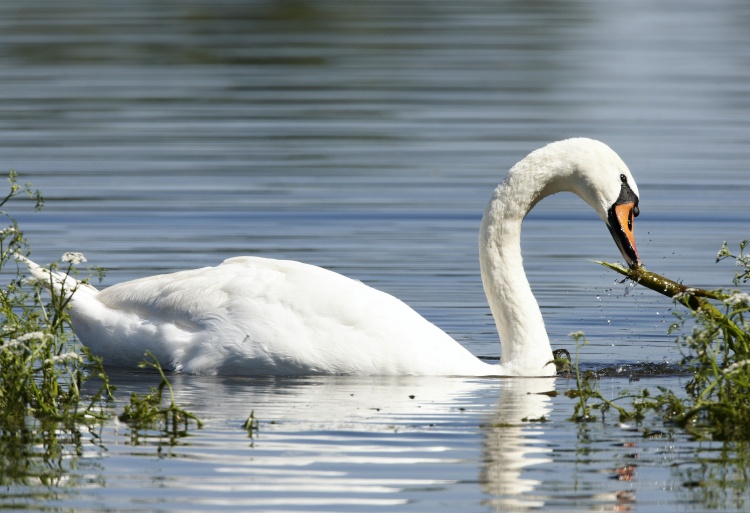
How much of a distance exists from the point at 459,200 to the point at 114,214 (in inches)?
133

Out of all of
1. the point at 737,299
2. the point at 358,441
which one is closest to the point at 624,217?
the point at 737,299

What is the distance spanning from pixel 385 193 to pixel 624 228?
21.4ft

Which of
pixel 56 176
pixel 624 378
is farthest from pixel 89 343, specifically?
pixel 56 176

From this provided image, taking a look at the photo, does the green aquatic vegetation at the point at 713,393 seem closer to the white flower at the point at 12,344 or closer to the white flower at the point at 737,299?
the white flower at the point at 737,299

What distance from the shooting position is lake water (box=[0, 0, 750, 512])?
7.13 metres

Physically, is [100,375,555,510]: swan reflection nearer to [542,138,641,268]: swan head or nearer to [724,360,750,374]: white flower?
[724,360,750,374]: white flower

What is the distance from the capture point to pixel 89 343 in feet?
33.6

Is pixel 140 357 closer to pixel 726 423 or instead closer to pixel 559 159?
pixel 559 159

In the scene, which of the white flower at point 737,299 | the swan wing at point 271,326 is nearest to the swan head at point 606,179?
the swan wing at point 271,326

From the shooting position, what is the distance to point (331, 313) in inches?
377

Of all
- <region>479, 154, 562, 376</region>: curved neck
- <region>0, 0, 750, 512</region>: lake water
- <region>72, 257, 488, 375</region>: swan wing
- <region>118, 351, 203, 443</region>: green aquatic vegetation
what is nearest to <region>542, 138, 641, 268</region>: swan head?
<region>479, 154, 562, 376</region>: curved neck

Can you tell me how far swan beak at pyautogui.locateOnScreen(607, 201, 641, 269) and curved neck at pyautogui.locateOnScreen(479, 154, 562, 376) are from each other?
42 centimetres

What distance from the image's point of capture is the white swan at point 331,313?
9.55 m

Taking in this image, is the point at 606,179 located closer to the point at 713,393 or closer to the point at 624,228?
the point at 624,228
